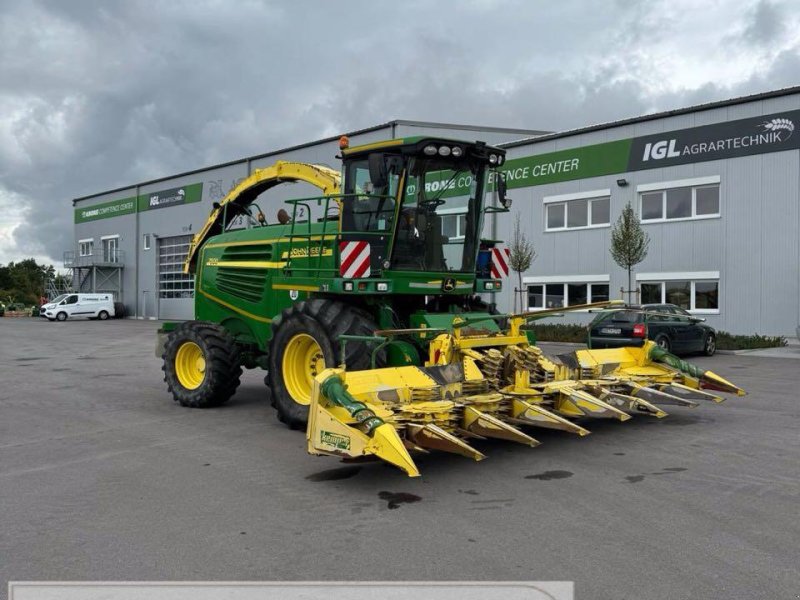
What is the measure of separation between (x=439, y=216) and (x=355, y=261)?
1244mm

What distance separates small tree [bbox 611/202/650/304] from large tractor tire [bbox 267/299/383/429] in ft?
57.8

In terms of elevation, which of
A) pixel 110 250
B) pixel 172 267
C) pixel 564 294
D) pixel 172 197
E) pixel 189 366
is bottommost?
pixel 189 366

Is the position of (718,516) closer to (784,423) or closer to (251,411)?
(784,423)

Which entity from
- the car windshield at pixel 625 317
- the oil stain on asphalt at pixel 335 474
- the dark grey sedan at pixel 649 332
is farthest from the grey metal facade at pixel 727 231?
the oil stain on asphalt at pixel 335 474

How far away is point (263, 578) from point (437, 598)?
3.25ft

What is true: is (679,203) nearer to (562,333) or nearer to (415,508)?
(562,333)

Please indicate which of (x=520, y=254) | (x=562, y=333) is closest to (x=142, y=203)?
(x=520, y=254)

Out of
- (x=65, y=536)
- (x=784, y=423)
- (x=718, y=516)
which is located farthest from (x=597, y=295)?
(x=65, y=536)

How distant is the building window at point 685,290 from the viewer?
24.0 metres

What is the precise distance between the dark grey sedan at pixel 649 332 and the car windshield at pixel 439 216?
824 centimetres

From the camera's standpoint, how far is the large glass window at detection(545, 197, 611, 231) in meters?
27.0

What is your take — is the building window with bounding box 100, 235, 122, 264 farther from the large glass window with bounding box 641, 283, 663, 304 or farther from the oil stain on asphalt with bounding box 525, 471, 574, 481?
the oil stain on asphalt with bounding box 525, 471, 574, 481

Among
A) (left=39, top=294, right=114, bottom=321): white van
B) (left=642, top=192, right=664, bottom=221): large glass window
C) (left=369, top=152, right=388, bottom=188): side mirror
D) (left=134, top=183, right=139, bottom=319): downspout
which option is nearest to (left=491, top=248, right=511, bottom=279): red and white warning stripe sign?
(left=369, top=152, right=388, bottom=188): side mirror

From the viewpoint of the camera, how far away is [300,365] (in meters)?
8.29
